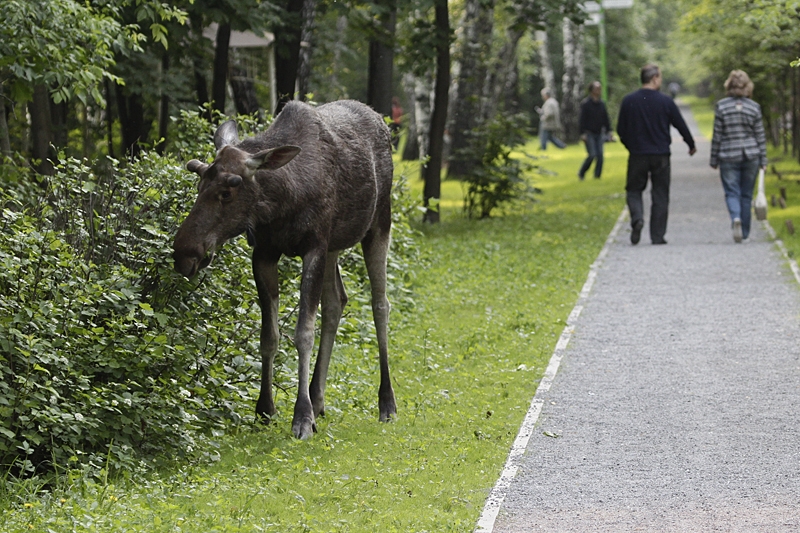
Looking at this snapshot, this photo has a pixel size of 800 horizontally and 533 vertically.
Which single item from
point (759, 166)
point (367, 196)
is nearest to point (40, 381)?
point (367, 196)

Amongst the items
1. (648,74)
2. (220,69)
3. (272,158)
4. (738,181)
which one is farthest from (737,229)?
(272,158)

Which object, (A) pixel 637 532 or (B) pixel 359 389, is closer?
(A) pixel 637 532

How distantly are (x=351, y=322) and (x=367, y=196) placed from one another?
251cm

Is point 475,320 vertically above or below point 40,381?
below

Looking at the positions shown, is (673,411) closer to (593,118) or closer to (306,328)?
(306,328)

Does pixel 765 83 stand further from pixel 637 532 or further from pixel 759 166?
pixel 637 532

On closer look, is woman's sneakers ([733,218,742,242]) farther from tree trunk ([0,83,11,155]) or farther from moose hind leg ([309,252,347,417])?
moose hind leg ([309,252,347,417])

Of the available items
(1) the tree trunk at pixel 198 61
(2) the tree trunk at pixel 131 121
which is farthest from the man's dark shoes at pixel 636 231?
(2) the tree trunk at pixel 131 121

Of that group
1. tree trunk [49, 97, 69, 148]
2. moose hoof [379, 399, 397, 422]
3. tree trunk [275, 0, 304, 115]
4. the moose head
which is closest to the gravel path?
moose hoof [379, 399, 397, 422]

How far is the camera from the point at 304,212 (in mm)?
7461

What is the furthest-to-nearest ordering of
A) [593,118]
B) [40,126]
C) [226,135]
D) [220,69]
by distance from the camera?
1. [593,118]
2. [220,69]
3. [40,126]
4. [226,135]

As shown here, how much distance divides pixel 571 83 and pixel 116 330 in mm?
47683

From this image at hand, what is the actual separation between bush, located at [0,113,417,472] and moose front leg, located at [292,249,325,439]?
0.46m

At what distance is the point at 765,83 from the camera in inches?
1356
